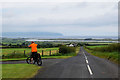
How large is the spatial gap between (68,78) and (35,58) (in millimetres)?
6202

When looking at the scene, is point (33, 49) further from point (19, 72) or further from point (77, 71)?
point (77, 71)

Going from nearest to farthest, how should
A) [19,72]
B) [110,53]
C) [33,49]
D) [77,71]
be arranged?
[19,72] → [77,71] → [33,49] → [110,53]

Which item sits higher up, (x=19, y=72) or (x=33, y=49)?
(x=33, y=49)

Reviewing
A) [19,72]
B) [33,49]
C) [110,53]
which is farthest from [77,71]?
[110,53]

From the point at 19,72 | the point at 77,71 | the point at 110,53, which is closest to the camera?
the point at 19,72

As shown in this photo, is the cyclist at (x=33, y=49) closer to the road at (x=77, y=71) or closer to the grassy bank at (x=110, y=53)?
the road at (x=77, y=71)

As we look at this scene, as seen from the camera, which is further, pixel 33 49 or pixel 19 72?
pixel 33 49

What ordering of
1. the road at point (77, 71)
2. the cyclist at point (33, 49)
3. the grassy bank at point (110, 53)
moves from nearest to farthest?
the road at point (77, 71) → the cyclist at point (33, 49) → the grassy bank at point (110, 53)

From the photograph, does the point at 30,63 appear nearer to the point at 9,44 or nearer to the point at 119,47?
the point at 119,47

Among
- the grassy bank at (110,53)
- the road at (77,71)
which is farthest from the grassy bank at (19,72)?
the grassy bank at (110,53)

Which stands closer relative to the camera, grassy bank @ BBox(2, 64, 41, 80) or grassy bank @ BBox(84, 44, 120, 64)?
grassy bank @ BBox(2, 64, 41, 80)

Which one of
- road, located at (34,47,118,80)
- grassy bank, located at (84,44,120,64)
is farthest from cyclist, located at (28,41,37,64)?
grassy bank, located at (84,44,120,64)

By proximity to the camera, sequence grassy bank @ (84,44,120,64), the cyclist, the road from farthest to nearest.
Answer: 1. grassy bank @ (84,44,120,64)
2. the cyclist
3. the road

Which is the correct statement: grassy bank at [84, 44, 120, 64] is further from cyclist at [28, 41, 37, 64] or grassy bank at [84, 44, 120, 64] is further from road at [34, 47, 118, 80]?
cyclist at [28, 41, 37, 64]
